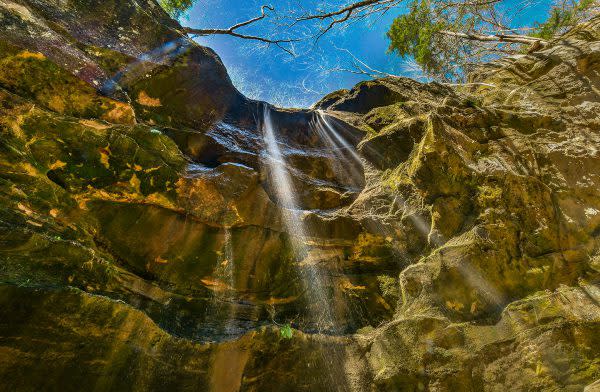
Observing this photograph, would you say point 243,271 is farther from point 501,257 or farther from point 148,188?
point 501,257

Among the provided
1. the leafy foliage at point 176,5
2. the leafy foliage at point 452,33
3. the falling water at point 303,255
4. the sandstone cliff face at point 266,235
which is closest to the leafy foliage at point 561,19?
the leafy foliage at point 452,33

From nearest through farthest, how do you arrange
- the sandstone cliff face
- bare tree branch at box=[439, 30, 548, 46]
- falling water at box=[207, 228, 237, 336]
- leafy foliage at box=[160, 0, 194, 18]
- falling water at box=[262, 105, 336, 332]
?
the sandstone cliff face, falling water at box=[207, 228, 237, 336], falling water at box=[262, 105, 336, 332], bare tree branch at box=[439, 30, 548, 46], leafy foliage at box=[160, 0, 194, 18]

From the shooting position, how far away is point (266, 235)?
226 inches

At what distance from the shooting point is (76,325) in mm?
2992

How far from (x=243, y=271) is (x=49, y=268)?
2770 millimetres

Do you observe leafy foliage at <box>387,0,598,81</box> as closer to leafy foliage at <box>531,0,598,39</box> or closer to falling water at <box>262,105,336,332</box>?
leafy foliage at <box>531,0,598,39</box>

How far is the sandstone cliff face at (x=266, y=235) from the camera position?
321cm

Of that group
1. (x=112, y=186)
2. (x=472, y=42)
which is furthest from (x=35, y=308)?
(x=472, y=42)

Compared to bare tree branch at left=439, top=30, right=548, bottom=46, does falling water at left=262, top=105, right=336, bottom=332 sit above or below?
below

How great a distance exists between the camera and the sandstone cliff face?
3.21 metres

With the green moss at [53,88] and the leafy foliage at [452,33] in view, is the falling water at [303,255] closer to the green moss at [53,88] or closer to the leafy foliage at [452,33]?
the green moss at [53,88]

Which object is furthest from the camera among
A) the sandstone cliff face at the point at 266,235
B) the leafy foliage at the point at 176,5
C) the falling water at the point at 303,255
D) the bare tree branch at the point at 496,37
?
the leafy foliage at the point at 176,5

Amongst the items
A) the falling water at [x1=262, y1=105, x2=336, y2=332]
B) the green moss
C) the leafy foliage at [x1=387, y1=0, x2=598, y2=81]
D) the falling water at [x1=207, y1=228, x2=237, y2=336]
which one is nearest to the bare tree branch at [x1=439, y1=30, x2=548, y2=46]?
the leafy foliage at [x1=387, y1=0, x2=598, y2=81]

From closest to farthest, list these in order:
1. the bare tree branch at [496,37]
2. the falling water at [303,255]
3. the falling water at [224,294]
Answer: the falling water at [224,294], the falling water at [303,255], the bare tree branch at [496,37]
